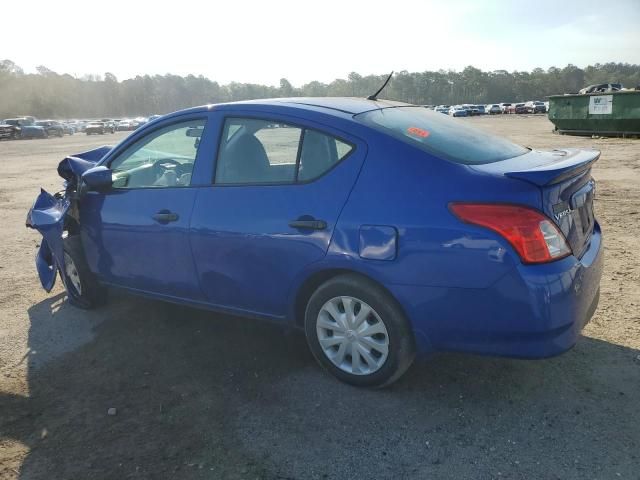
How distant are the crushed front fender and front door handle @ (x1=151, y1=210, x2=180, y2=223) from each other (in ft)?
3.58

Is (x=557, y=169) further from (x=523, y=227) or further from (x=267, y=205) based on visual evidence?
(x=267, y=205)

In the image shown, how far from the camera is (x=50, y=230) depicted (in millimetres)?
4379

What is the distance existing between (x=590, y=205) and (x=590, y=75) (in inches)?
5509

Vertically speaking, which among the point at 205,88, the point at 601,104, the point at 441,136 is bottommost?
the point at 441,136

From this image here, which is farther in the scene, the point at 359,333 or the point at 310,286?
the point at 310,286

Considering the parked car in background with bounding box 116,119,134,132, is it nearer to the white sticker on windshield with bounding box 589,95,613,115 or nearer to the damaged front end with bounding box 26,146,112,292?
the white sticker on windshield with bounding box 589,95,613,115

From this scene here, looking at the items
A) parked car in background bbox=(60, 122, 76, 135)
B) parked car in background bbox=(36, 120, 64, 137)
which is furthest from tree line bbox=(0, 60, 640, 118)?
parked car in background bbox=(36, 120, 64, 137)

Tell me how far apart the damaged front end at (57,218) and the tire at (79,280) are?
0.09m

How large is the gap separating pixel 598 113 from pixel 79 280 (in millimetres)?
20414

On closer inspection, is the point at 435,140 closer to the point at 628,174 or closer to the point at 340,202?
the point at 340,202

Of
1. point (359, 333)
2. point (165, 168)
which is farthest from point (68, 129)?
point (359, 333)

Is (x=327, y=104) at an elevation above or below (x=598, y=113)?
below

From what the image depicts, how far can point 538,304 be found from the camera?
2.53 metres

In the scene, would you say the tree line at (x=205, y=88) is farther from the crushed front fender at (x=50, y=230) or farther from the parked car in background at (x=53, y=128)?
the crushed front fender at (x=50, y=230)
